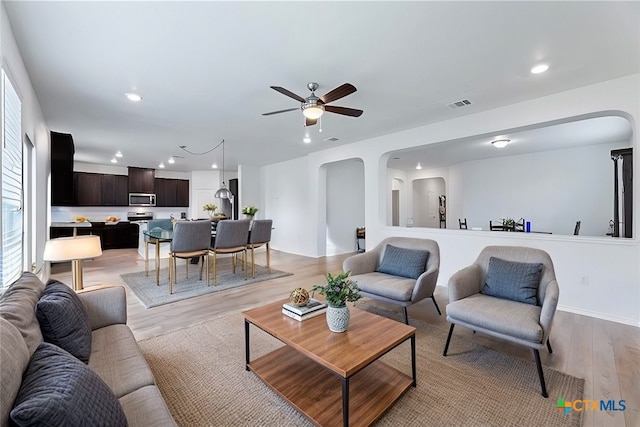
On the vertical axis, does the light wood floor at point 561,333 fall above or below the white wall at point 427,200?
below

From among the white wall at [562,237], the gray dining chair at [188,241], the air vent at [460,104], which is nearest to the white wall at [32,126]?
the gray dining chair at [188,241]

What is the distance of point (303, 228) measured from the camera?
7.33 m

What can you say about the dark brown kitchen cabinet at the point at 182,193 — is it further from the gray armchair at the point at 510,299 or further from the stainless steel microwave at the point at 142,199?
the gray armchair at the point at 510,299

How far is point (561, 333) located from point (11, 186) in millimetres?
5133

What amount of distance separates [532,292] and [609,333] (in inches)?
49.3

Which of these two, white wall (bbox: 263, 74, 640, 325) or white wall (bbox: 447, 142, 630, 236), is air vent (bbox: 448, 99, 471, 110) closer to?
white wall (bbox: 263, 74, 640, 325)

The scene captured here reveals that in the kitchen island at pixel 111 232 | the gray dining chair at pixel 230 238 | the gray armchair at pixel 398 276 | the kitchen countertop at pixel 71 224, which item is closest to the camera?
the gray armchair at pixel 398 276

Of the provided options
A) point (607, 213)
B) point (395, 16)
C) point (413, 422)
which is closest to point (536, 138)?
point (607, 213)

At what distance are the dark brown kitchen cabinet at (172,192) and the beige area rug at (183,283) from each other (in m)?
4.45

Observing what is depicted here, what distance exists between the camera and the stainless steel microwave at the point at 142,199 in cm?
866

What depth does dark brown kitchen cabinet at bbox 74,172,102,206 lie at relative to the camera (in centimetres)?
776

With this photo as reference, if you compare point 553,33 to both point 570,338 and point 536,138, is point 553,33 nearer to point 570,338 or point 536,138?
point 570,338

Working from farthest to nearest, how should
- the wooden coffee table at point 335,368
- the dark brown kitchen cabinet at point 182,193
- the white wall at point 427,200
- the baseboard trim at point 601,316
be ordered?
the white wall at point 427,200, the dark brown kitchen cabinet at point 182,193, the baseboard trim at point 601,316, the wooden coffee table at point 335,368

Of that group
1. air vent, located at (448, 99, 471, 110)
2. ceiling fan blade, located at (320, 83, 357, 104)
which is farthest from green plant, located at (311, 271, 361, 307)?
air vent, located at (448, 99, 471, 110)
